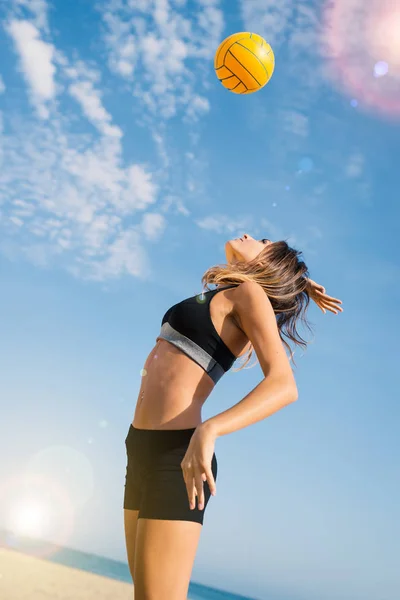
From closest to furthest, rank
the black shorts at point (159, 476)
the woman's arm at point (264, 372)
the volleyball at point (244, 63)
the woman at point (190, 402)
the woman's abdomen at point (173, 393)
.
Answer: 1. the woman's arm at point (264, 372)
2. the woman at point (190, 402)
3. the black shorts at point (159, 476)
4. the woman's abdomen at point (173, 393)
5. the volleyball at point (244, 63)

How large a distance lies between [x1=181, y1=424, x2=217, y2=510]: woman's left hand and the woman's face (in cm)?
173

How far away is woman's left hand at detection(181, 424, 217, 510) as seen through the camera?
2.09m

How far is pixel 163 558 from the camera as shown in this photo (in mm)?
2455

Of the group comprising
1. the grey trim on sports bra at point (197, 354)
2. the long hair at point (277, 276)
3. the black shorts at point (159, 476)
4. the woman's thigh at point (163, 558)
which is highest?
the long hair at point (277, 276)

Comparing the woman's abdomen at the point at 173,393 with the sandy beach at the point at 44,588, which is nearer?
the woman's abdomen at the point at 173,393

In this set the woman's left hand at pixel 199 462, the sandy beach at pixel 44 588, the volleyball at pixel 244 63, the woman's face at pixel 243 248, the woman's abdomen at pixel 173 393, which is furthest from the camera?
the sandy beach at pixel 44 588

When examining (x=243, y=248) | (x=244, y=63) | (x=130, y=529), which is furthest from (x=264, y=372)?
(x=244, y=63)

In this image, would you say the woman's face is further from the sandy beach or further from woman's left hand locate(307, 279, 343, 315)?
the sandy beach

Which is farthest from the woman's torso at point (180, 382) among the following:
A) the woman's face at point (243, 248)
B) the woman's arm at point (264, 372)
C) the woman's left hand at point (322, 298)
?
the woman's left hand at point (322, 298)

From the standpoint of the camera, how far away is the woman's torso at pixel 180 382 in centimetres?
283

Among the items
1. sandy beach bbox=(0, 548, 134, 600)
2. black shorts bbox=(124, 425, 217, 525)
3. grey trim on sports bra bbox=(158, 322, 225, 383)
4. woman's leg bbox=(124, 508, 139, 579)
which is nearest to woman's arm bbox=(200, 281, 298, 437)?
grey trim on sports bra bbox=(158, 322, 225, 383)

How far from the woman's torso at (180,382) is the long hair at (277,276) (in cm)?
→ 33

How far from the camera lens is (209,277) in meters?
3.69

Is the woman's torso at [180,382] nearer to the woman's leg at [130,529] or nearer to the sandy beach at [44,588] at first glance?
the woman's leg at [130,529]
